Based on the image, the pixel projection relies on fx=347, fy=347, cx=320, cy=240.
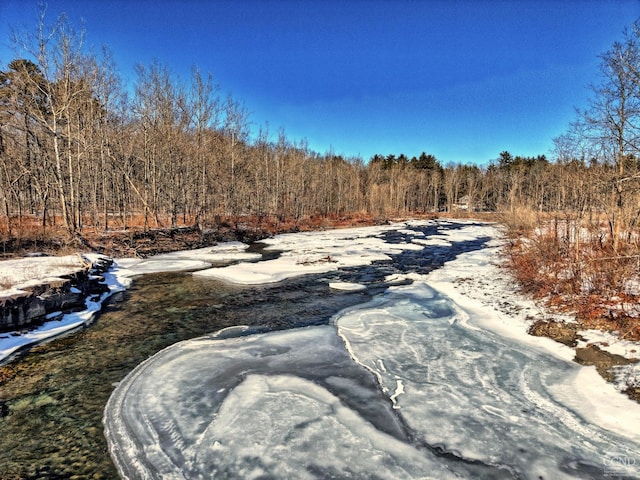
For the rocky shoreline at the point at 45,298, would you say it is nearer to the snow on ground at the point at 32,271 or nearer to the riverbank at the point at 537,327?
the snow on ground at the point at 32,271

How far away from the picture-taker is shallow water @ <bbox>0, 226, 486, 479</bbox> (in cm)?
380

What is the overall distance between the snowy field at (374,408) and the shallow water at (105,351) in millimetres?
358

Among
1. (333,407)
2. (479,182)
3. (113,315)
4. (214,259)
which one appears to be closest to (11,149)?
(214,259)

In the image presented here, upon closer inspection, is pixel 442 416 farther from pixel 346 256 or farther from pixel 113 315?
pixel 346 256

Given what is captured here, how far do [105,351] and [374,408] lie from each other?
16.8ft

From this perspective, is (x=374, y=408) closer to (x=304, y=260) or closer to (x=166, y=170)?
(x=304, y=260)

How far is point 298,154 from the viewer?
148ft

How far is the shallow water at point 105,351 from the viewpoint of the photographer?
3805 mm

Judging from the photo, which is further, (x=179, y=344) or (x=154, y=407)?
(x=179, y=344)

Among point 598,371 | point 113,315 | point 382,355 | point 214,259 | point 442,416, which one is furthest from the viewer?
point 214,259

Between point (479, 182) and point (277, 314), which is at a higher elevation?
point (479, 182)

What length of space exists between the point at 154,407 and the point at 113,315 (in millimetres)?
4902

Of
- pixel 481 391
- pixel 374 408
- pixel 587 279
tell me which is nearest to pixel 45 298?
pixel 374 408

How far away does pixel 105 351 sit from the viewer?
651 cm
